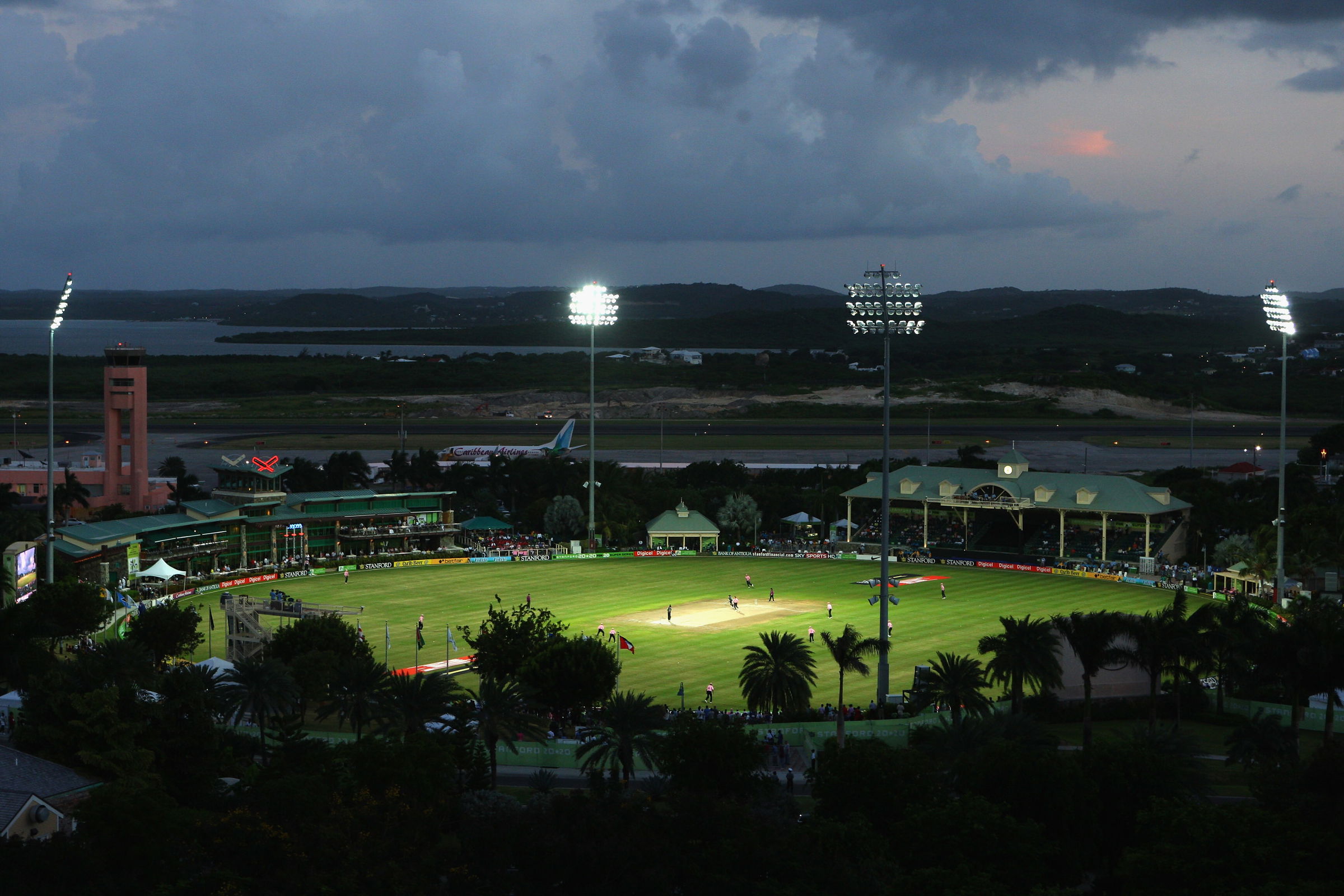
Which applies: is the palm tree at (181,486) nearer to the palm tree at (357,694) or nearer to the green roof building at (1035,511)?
the green roof building at (1035,511)

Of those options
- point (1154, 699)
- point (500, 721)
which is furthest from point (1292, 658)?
point (500, 721)

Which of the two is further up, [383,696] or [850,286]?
[850,286]

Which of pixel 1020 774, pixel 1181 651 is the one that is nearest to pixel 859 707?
pixel 1181 651

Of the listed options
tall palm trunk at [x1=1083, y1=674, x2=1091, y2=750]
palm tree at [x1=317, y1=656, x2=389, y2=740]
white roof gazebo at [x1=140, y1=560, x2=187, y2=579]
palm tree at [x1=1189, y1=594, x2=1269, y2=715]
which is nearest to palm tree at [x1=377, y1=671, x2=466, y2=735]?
palm tree at [x1=317, y1=656, x2=389, y2=740]

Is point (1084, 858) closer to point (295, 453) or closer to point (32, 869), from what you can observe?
point (32, 869)

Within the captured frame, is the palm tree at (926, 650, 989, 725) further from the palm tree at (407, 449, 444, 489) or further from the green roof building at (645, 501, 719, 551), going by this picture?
the palm tree at (407, 449, 444, 489)

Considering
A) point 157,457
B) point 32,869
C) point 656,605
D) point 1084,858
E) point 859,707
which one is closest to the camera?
point 32,869

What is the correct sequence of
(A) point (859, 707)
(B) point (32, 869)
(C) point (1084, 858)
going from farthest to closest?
(A) point (859, 707)
(C) point (1084, 858)
(B) point (32, 869)
